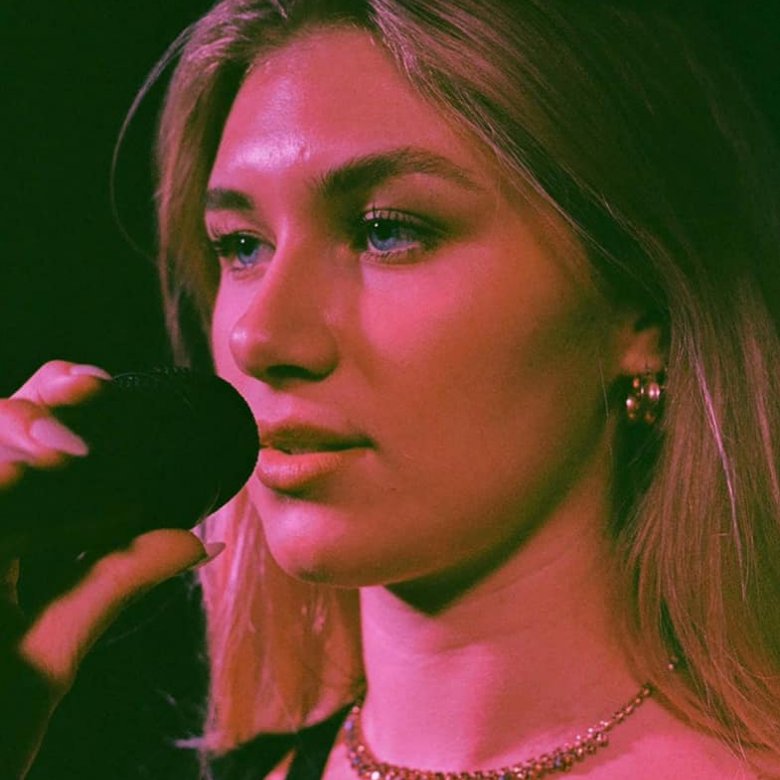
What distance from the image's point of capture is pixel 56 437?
0.92 m

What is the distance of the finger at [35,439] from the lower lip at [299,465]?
37 centimetres

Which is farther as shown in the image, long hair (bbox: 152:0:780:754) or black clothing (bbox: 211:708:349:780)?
black clothing (bbox: 211:708:349:780)

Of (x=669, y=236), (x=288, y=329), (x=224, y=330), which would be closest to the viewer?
(x=288, y=329)

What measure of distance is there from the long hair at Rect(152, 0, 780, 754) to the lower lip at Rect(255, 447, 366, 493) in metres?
0.34

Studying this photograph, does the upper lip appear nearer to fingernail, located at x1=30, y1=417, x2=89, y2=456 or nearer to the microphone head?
the microphone head

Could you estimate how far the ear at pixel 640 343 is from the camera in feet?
4.50

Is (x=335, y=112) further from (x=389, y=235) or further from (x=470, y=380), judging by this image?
(x=470, y=380)

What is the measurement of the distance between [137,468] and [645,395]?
656mm

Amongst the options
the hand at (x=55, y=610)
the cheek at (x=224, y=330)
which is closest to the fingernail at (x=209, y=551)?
the hand at (x=55, y=610)

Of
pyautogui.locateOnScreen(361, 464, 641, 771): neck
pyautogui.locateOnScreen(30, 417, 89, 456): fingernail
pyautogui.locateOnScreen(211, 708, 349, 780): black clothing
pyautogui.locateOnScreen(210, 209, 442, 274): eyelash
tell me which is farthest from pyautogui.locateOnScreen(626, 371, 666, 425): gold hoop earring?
pyautogui.locateOnScreen(30, 417, 89, 456): fingernail

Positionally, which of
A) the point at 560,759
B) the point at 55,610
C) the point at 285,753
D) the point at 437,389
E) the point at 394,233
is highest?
the point at 394,233

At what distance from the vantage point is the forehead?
4.17ft

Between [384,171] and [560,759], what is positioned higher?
[384,171]

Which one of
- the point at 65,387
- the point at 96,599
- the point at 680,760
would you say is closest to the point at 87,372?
the point at 65,387
